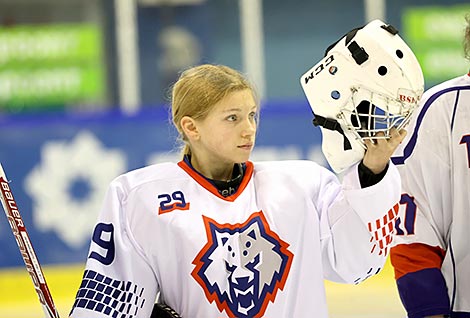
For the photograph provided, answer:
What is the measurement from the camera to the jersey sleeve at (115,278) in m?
2.20

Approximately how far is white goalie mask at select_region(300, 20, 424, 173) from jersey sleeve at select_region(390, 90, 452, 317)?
27cm

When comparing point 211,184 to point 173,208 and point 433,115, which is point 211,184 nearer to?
point 173,208

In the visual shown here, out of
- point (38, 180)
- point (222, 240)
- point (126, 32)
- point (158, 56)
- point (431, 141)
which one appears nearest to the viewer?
point (222, 240)

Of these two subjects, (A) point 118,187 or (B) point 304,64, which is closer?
(A) point 118,187

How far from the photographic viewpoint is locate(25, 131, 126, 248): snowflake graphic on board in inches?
239

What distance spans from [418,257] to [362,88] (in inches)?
19.5

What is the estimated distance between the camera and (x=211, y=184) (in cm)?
225

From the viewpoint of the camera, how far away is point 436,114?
233 cm

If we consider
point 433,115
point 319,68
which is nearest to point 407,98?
point 319,68

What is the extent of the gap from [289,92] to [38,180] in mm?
3151

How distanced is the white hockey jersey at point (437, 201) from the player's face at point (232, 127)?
354 millimetres

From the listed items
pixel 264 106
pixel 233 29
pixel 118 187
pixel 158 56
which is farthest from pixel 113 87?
pixel 118 187

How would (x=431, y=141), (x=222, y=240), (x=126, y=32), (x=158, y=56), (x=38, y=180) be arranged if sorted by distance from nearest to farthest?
1. (x=222, y=240)
2. (x=431, y=141)
3. (x=38, y=180)
4. (x=126, y=32)
5. (x=158, y=56)

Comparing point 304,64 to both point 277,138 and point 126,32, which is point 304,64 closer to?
point 126,32
